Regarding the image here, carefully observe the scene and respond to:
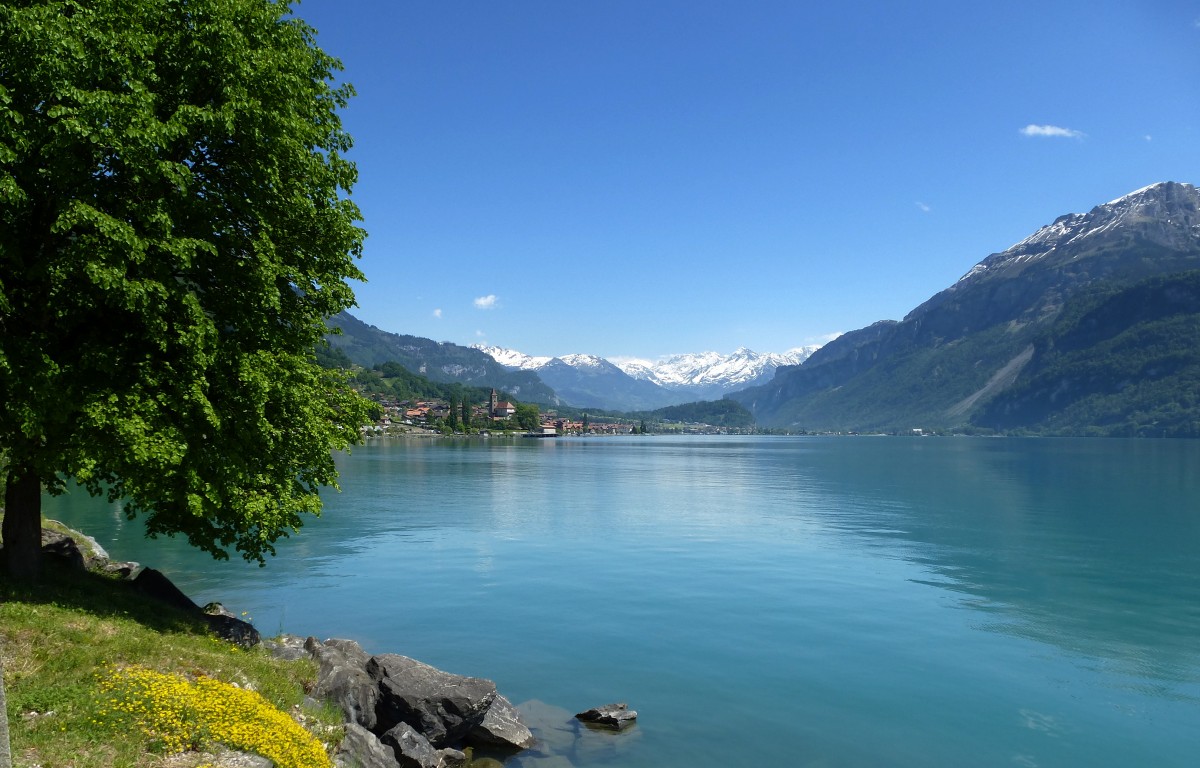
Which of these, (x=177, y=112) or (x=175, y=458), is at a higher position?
(x=177, y=112)

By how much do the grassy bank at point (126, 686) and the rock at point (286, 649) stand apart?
1039 mm

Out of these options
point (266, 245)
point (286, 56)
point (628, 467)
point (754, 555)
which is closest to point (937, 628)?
point (754, 555)

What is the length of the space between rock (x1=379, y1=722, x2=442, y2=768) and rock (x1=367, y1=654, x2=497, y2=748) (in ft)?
1.74

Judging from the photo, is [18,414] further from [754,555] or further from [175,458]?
[754,555]

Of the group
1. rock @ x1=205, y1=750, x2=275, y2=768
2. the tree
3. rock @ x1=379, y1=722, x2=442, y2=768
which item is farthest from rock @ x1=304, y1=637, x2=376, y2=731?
rock @ x1=205, y1=750, x2=275, y2=768

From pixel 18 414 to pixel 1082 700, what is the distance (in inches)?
1291

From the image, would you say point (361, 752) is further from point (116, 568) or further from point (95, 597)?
point (116, 568)

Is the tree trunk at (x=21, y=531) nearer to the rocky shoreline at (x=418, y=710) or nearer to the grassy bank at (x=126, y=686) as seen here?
the grassy bank at (x=126, y=686)

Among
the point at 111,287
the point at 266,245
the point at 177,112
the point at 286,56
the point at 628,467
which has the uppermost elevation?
the point at 286,56

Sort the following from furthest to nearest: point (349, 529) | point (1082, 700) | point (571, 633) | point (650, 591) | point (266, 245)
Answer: point (349, 529) → point (650, 591) → point (571, 633) → point (1082, 700) → point (266, 245)

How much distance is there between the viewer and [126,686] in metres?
15.0

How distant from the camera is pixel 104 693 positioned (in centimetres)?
1455

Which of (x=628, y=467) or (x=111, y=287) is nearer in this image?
(x=111, y=287)

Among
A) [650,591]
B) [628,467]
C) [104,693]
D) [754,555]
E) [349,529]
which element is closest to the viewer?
[104,693]
